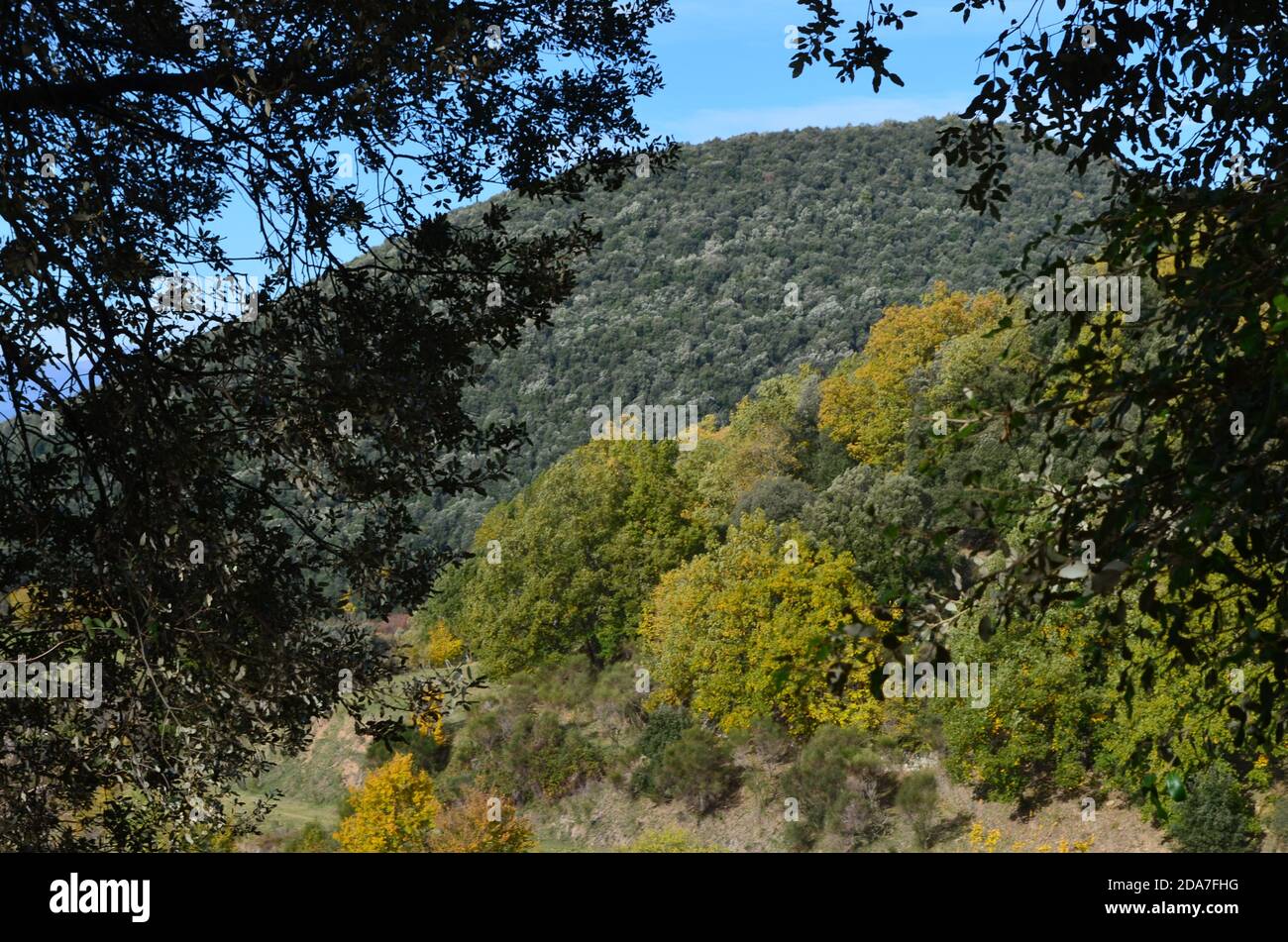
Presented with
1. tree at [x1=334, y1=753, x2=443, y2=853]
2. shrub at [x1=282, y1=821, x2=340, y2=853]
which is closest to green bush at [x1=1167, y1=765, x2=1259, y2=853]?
tree at [x1=334, y1=753, x2=443, y2=853]

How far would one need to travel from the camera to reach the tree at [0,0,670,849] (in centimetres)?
743

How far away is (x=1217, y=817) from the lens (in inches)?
1391

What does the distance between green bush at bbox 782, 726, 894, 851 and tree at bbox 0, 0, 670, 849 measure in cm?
4008

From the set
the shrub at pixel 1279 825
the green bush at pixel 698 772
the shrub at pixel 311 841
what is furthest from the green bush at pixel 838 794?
the shrub at pixel 311 841

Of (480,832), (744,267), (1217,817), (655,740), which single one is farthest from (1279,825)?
(744,267)

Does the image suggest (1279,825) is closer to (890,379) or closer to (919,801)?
(919,801)

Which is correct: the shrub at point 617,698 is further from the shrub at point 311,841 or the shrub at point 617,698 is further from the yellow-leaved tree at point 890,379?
the yellow-leaved tree at point 890,379

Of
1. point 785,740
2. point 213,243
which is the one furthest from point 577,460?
point 213,243

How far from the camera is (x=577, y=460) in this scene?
6681cm

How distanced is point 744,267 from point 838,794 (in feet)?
261

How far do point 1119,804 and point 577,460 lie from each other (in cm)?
3466

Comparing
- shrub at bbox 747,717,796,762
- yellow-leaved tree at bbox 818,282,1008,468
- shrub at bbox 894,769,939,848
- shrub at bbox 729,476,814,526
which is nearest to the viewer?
shrub at bbox 894,769,939,848

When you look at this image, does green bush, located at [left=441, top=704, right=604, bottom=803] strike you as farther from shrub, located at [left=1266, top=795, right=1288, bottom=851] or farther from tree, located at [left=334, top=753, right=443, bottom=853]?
shrub, located at [left=1266, top=795, right=1288, bottom=851]

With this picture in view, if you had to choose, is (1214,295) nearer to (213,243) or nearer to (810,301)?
(213,243)
